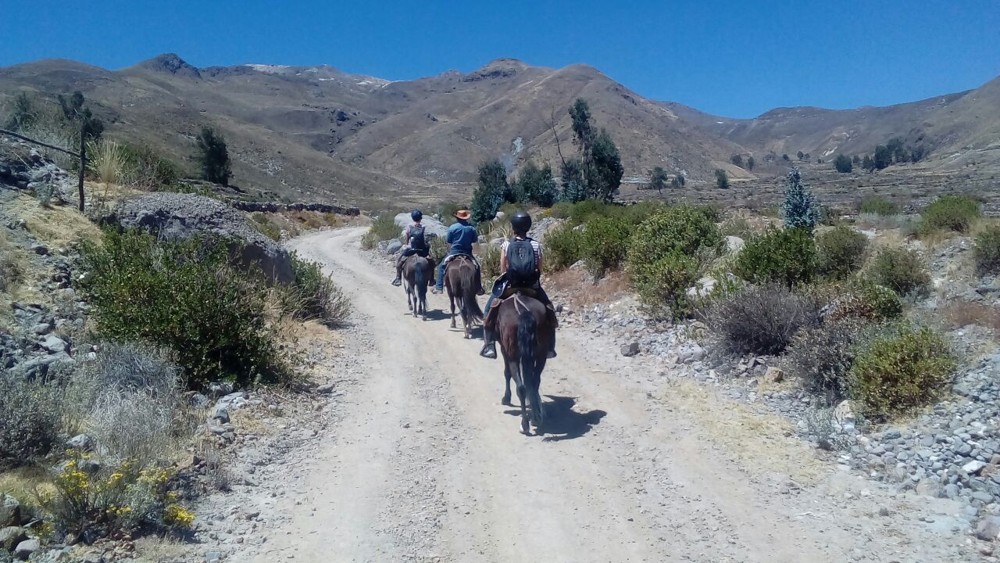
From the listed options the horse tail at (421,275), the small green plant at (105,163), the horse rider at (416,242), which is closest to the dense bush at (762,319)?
the horse tail at (421,275)

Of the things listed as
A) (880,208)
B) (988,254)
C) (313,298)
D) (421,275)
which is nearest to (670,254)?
(421,275)

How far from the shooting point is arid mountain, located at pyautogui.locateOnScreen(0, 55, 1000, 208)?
90.9m

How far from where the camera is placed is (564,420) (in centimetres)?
786

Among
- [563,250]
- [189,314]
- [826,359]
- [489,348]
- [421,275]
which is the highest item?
[563,250]

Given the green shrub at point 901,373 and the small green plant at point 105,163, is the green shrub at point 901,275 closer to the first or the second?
the green shrub at point 901,373

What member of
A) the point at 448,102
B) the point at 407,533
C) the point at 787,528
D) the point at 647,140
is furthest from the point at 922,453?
the point at 448,102

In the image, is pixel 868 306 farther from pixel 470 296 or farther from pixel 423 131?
pixel 423 131

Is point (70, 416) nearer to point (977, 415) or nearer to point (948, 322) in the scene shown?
point (977, 415)

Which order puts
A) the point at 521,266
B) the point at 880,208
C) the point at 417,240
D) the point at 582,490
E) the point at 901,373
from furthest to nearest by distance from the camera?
1. the point at 880,208
2. the point at 417,240
3. the point at 521,266
4. the point at 901,373
5. the point at 582,490

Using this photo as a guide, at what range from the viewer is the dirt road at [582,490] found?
16.4 feet

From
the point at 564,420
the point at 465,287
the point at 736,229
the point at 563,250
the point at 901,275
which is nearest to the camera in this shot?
the point at 564,420

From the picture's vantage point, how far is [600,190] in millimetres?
41625

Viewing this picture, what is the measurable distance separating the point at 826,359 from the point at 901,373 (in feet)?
3.64

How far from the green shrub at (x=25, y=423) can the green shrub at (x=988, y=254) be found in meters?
13.1
